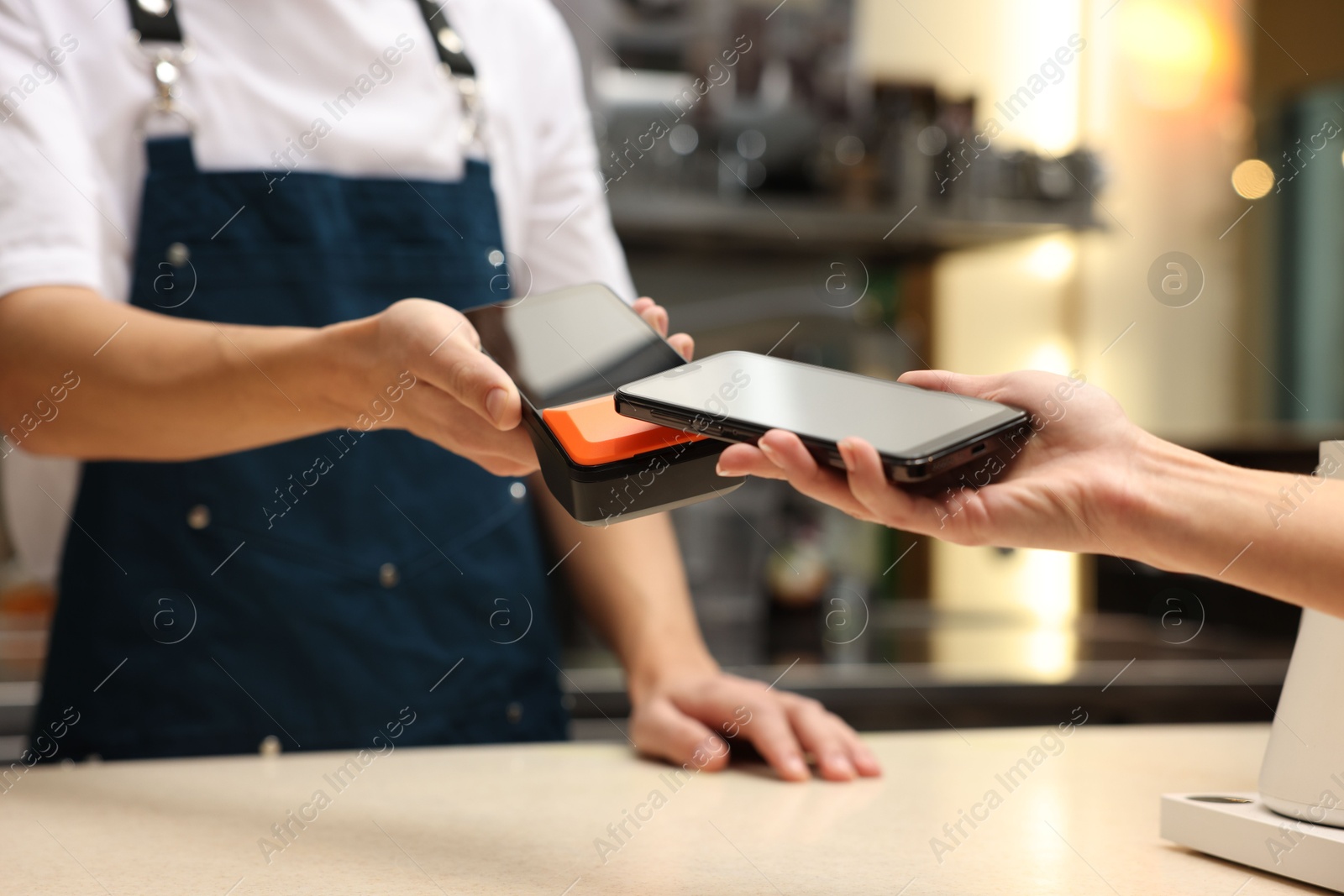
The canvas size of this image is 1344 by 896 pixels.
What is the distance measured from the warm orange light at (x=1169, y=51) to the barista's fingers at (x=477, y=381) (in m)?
2.40

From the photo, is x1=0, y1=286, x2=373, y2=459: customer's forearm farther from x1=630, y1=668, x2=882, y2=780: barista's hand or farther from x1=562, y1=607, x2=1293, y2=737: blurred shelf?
x1=562, y1=607, x2=1293, y2=737: blurred shelf

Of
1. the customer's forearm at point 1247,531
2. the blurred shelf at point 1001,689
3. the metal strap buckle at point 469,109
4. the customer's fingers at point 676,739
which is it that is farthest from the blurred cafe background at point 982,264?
the customer's forearm at point 1247,531

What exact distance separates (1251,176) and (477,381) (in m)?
2.53

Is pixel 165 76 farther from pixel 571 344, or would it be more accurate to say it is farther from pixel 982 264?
pixel 982 264

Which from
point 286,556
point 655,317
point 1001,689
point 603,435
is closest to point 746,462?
point 603,435

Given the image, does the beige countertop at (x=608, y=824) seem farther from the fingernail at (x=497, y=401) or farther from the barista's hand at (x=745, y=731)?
the fingernail at (x=497, y=401)

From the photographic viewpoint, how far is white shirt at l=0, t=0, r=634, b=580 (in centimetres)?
87

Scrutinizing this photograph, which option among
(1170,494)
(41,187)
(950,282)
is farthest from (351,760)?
(950,282)

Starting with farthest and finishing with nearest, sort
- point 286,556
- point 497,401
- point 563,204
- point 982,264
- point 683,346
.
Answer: point 982,264
point 563,204
point 286,556
point 683,346
point 497,401

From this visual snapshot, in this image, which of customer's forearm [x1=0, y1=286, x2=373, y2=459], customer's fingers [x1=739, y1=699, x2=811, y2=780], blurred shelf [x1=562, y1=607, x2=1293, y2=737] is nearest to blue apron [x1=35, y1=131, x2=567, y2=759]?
customer's forearm [x1=0, y1=286, x2=373, y2=459]

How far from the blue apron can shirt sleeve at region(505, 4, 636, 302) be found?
125 millimetres

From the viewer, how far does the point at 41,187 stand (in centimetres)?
86

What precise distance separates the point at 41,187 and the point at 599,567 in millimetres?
546

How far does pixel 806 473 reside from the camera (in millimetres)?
539
